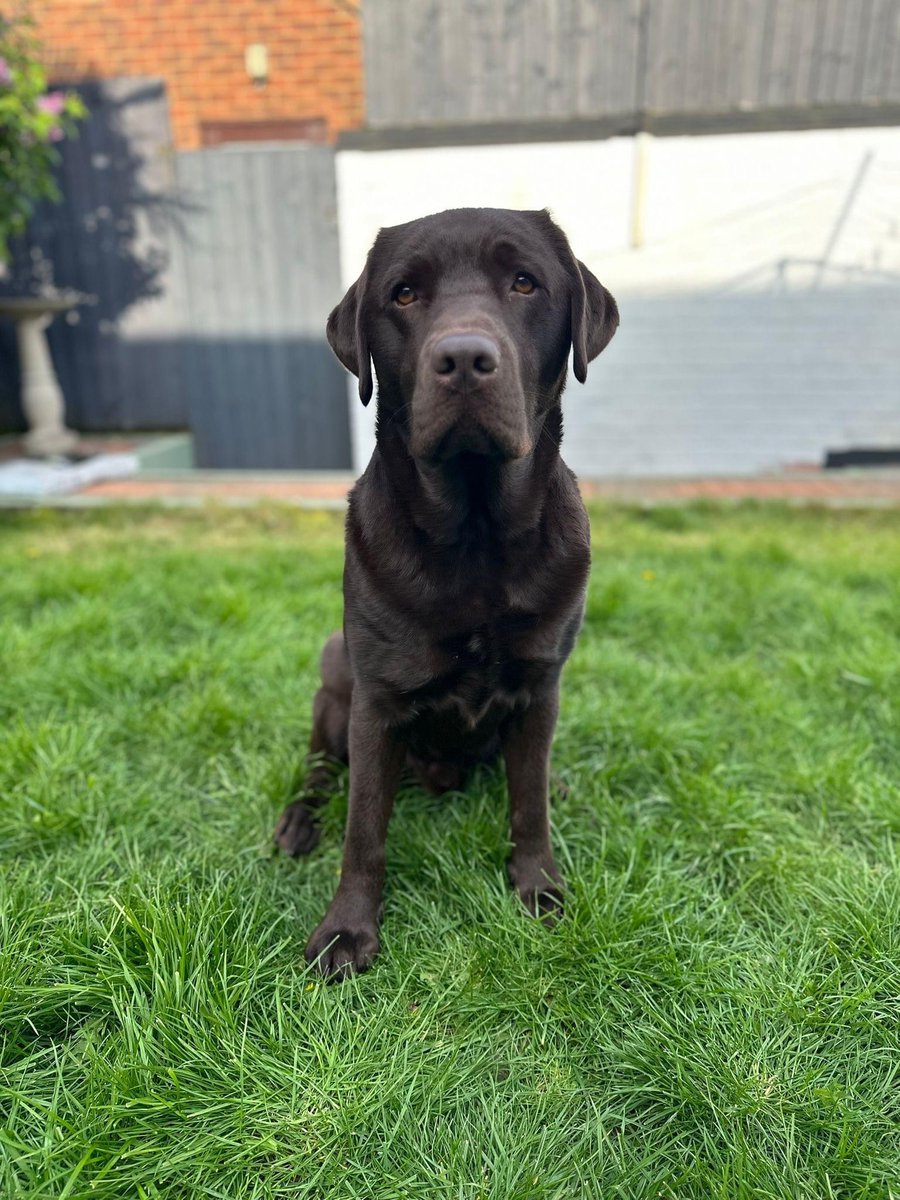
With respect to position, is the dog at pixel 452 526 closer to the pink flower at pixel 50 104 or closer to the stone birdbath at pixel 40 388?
the pink flower at pixel 50 104

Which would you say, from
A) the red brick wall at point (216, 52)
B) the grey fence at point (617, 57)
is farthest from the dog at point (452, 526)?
the red brick wall at point (216, 52)

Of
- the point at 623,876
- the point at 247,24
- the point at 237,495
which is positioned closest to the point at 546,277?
the point at 623,876

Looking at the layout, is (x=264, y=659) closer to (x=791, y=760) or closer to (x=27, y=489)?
(x=791, y=760)

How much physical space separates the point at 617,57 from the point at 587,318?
195 inches

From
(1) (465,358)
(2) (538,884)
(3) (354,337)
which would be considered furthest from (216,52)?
(2) (538,884)

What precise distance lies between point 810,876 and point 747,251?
17.2ft

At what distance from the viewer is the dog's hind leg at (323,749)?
80.5 inches

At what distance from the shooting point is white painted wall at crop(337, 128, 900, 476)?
18.5 feet

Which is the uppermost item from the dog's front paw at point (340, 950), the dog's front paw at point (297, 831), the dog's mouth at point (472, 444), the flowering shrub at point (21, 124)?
the flowering shrub at point (21, 124)

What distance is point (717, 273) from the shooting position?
590 cm

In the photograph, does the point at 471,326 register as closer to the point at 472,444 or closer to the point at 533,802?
the point at 472,444

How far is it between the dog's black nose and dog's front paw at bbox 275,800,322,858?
1.21 metres

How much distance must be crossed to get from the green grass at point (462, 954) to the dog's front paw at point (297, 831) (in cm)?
4

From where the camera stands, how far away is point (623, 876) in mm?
1811
